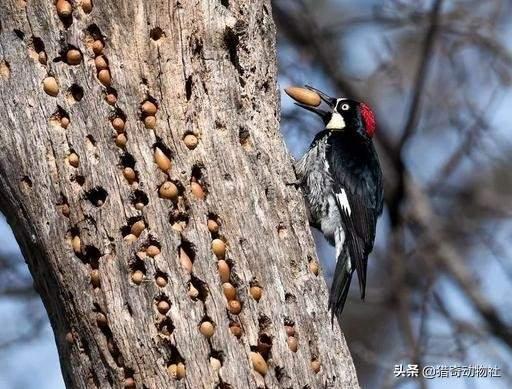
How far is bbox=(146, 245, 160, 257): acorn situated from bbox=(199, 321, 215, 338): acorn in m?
0.25

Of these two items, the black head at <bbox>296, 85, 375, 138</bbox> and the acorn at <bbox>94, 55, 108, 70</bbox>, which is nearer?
the acorn at <bbox>94, 55, 108, 70</bbox>

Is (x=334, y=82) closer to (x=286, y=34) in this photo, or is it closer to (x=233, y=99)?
(x=286, y=34)

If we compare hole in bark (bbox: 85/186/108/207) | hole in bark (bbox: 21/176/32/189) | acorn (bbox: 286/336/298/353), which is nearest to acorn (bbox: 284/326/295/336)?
acorn (bbox: 286/336/298/353)

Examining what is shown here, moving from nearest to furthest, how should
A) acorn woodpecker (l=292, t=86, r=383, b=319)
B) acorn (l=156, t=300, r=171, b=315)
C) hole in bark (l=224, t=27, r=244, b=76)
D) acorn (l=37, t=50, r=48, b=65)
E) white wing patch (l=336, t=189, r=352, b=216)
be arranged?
acorn (l=156, t=300, r=171, b=315) → acorn (l=37, t=50, r=48, b=65) → hole in bark (l=224, t=27, r=244, b=76) → acorn woodpecker (l=292, t=86, r=383, b=319) → white wing patch (l=336, t=189, r=352, b=216)

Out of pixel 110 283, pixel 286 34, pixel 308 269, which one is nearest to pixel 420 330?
pixel 286 34

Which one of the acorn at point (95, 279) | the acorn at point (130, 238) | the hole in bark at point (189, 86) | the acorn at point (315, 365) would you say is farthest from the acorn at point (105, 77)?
the acorn at point (315, 365)

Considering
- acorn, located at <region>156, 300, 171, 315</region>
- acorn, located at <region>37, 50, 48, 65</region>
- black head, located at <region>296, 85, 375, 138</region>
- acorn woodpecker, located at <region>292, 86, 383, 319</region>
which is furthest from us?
black head, located at <region>296, 85, 375, 138</region>

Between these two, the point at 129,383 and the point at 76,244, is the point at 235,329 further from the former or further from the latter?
the point at 76,244

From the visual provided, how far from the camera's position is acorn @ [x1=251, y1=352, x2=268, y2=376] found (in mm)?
3045

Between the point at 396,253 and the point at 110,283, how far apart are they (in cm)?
341

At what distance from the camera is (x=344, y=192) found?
473cm

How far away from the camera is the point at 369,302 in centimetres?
652

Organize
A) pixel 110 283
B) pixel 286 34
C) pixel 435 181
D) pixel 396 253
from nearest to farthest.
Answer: pixel 110 283 < pixel 396 253 < pixel 286 34 < pixel 435 181

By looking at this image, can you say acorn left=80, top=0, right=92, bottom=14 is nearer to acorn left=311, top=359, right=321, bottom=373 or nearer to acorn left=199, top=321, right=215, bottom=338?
acorn left=199, top=321, right=215, bottom=338
